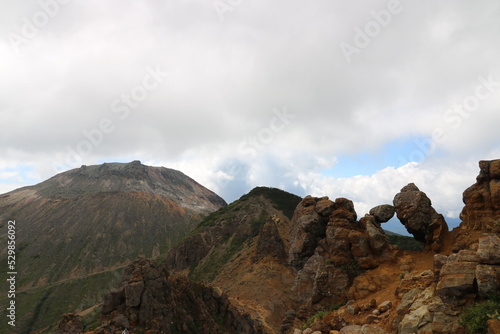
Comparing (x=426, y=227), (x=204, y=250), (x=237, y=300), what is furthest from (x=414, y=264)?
(x=204, y=250)

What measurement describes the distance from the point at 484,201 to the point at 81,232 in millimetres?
157407

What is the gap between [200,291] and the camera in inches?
1850

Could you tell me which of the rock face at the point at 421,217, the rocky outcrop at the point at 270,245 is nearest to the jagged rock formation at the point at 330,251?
the rock face at the point at 421,217

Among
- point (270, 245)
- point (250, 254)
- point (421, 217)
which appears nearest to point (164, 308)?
point (421, 217)

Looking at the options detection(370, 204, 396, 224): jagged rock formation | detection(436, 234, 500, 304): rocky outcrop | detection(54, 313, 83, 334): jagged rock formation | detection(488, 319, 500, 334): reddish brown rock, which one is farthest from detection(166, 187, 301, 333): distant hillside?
detection(488, 319, 500, 334): reddish brown rock

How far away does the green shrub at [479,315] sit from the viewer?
30.5 feet

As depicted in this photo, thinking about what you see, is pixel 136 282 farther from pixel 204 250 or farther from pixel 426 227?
pixel 204 250

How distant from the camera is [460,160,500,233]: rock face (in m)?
15.2

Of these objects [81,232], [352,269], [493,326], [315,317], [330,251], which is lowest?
[315,317]

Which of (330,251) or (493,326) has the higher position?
(330,251)

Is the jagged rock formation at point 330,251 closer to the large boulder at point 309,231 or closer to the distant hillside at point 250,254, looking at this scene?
the large boulder at point 309,231

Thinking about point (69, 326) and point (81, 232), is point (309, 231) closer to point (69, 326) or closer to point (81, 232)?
point (69, 326)

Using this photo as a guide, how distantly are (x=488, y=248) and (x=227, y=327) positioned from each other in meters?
41.9

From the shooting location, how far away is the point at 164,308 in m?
35.2
